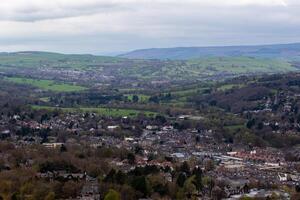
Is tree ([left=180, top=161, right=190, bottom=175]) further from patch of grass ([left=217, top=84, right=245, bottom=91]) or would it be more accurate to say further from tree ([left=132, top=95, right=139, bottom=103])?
patch of grass ([left=217, top=84, right=245, bottom=91])

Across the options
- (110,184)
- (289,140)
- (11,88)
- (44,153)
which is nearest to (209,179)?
(110,184)

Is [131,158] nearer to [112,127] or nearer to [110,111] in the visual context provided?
[112,127]

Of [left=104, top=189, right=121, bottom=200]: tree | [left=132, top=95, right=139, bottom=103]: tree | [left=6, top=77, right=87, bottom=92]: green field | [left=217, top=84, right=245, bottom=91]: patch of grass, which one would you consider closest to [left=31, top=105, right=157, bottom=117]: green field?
[left=132, top=95, right=139, bottom=103]: tree

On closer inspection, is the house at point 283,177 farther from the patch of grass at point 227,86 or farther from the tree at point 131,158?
the patch of grass at point 227,86

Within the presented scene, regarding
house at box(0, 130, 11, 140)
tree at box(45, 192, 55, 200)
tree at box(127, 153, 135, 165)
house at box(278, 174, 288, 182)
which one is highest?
tree at box(45, 192, 55, 200)

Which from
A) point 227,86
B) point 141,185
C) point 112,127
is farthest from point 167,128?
point 141,185

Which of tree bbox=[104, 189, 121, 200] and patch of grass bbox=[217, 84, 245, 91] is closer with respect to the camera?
tree bbox=[104, 189, 121, 200]

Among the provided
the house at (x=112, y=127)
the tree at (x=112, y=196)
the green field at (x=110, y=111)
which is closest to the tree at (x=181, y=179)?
the tree at (x=112, y=196)

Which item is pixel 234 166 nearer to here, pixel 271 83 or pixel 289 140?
pixel 289 140
